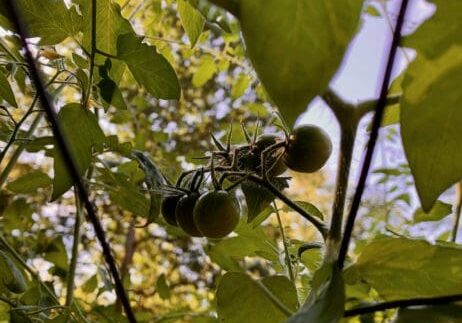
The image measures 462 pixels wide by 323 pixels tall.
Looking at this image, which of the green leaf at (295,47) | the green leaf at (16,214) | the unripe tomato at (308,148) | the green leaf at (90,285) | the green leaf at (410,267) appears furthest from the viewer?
the green leaf at (90,285)

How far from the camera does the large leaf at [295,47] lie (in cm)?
24

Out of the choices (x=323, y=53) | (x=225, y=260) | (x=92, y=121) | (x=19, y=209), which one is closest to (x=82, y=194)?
(x=323, y=53)

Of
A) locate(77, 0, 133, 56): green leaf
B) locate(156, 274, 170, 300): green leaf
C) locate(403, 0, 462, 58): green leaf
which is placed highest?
locate(77, 0, 133, 56): green leaf

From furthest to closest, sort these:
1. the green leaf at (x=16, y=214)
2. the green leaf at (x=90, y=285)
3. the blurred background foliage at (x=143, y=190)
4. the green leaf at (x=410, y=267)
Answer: the green leaf at (x=90, y=285)
the green leaf at (x=16, y=214)
the blurred background foliage at (x=143, y=190)
the green leaf at (x=410, y=267)

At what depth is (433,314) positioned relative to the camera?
0.32 metres

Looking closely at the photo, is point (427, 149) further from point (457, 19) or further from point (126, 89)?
point (126, 89)

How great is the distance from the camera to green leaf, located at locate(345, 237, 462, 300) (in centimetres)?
36

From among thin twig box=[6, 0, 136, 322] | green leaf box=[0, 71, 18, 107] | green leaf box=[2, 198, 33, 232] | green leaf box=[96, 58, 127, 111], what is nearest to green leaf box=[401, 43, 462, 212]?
thin twig box=[6, 0, 136, 322]

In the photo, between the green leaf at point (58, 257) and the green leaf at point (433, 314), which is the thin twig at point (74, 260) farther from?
the green leaf at point (433, 314)

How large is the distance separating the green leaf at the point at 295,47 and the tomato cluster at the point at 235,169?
294 millimetres

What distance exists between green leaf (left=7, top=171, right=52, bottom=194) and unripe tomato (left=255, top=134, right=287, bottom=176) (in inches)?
17.6

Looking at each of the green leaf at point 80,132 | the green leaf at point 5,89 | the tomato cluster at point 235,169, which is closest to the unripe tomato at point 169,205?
the tomato cluster at point 235,169

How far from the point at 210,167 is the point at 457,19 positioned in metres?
0.36

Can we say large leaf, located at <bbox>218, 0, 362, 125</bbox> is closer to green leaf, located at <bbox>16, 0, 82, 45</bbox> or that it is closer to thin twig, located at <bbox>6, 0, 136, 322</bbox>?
thin twig, located at <bbox>6, 0, 136, 322</bbox>
